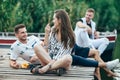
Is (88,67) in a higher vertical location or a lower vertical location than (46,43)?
lower

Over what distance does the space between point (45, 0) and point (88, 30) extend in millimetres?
12306

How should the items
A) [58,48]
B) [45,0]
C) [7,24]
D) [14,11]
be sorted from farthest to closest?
[45,0] → [14,11] → [7,24] → [58,48]

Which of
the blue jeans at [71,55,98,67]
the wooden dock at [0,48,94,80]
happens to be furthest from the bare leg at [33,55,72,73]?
the blue jeans at [71,55,98,67]

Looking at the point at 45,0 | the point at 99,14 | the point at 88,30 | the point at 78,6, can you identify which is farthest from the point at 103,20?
the point at 88,30

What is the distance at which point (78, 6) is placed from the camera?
22.0 metres

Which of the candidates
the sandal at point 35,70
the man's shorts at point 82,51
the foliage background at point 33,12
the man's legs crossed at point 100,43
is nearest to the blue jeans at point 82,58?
the man's shorts at point 82,51

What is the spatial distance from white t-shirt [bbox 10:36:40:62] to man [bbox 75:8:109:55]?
114 centimetres

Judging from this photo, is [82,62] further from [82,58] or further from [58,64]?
[58,64]

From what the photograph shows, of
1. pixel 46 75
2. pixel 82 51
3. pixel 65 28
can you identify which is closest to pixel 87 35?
pixel 82 51

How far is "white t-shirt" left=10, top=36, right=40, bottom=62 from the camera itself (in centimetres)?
697

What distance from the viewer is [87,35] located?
26.6 feet

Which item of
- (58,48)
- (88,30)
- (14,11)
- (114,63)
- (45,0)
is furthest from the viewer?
(45,0)

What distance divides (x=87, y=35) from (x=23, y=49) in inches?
57.6

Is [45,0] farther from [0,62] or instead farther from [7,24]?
[0,62]
